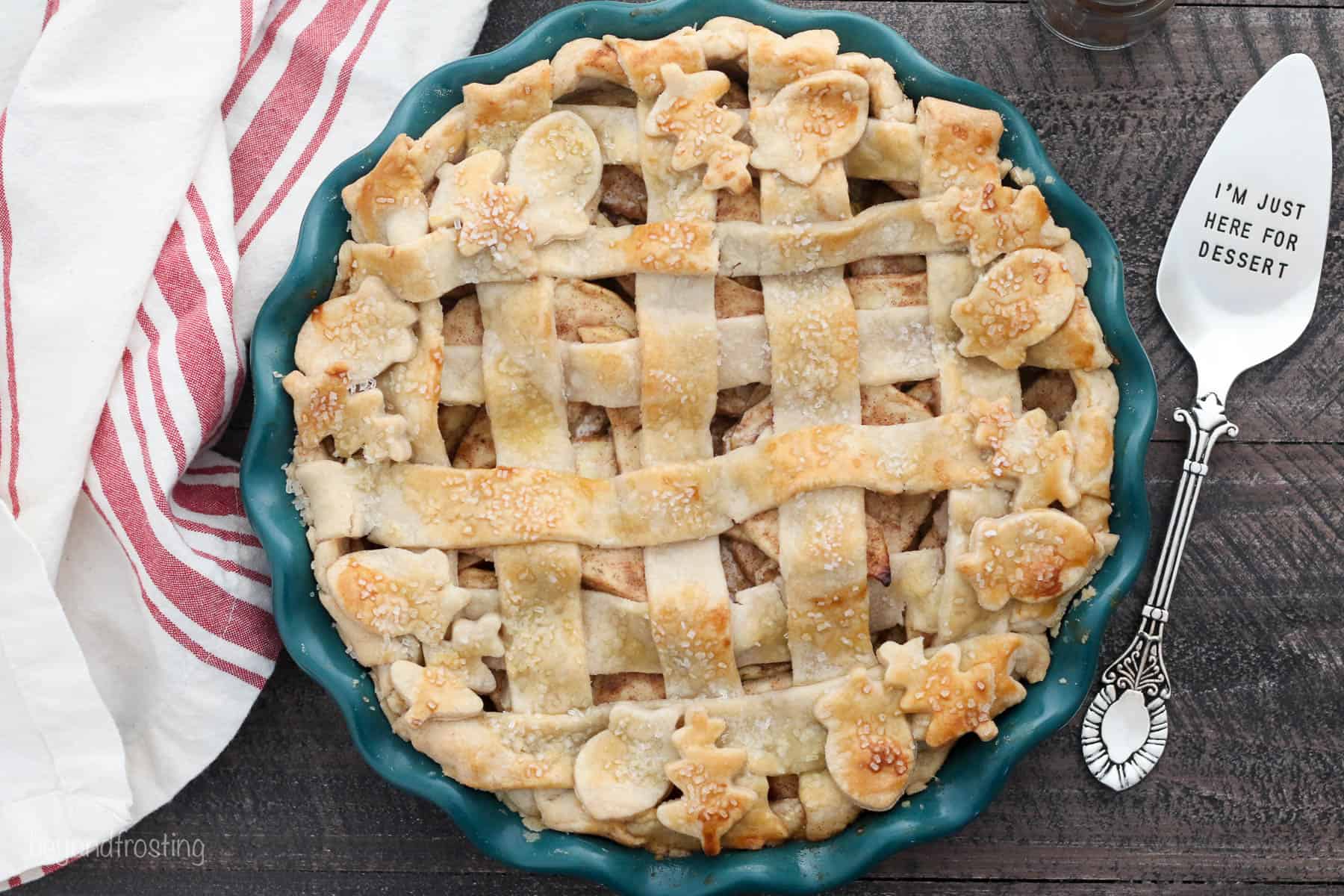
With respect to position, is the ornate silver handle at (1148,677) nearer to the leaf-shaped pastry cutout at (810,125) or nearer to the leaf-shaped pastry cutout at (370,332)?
the leaf-shaped pastry cutout at (810,125)

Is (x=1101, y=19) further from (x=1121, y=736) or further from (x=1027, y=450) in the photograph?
(x=1121, y=736)

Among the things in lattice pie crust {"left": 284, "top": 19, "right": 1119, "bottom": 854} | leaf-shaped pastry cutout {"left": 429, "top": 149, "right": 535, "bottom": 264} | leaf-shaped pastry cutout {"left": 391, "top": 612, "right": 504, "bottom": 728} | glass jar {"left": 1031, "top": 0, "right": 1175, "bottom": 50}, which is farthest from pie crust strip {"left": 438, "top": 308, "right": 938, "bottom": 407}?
glass jar {"left": 1031, "top": 0, "right": 1175, "bottom": 50}

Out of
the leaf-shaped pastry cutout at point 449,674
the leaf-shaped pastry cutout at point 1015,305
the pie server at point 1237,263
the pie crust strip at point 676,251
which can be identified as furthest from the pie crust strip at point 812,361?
the pie server at point 1237,263

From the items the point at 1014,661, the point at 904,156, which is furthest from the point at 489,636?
the point at 904,156

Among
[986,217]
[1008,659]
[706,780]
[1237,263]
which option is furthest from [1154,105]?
[706,780]

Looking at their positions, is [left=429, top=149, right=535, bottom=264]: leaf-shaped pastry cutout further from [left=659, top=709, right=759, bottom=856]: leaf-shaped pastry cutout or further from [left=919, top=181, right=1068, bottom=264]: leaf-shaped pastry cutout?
[left=659, top=709, right=759, bottom=856]: leaf-shaped pastry cutout

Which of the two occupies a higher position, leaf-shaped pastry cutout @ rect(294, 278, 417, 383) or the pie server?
leaf-shaped pastry cutout @ rect(294, 278, 417, 383)
